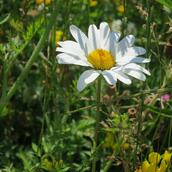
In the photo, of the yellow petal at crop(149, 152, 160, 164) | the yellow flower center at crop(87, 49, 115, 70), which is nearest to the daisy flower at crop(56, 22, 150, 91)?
the yellow flower center at crop(87, 49, 115, 70)

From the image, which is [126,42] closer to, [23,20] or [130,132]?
[130,132]

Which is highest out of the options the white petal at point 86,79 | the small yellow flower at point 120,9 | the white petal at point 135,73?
the small yellow flower at point 120,9

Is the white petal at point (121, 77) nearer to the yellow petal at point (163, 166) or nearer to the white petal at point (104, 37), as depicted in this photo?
the white petal at point (104, 37)

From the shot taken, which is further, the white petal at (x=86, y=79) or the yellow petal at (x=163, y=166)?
the yellow petal at (x=163, y=166)

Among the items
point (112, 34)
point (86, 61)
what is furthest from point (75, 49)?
point (112, 34)

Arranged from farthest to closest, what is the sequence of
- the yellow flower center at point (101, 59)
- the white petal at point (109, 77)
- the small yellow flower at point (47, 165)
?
the small yellow flower at point (47, 165) → the yellow flower center at point (101, 59) → the white petal at point (109, 77)

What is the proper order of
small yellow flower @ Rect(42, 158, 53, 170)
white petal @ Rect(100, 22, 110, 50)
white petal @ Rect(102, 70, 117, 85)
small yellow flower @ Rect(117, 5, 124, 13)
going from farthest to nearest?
small yellow flower @ Rect(117, 5, 124, 13) < small yellow flower @ Rect(42, 158, 53, 170) < white petal @ Rect(100, 22, 110, 50) < white petal @ Rect(102, 70, 117, 85)

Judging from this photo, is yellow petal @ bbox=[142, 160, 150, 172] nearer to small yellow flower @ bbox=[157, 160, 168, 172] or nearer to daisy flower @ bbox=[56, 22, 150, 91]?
small yellow flower @ bbox=[157, 160, 168, 172]

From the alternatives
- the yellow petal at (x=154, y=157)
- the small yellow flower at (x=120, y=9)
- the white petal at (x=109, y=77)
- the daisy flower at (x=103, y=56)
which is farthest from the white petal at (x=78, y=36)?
the small yellow flower at (x=120, y=9)

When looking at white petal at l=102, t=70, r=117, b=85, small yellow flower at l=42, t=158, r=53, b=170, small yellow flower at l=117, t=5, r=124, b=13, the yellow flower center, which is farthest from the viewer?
small yellow flower at l=117, t=5, r=124, b=13
